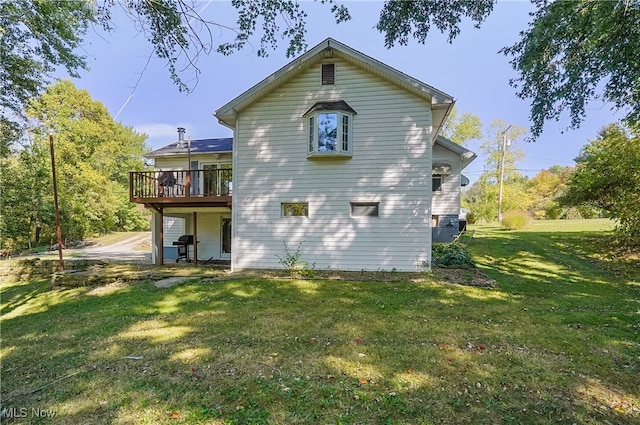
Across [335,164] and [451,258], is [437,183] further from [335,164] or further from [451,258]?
[335,164]

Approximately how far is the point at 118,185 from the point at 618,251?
35.7 metres

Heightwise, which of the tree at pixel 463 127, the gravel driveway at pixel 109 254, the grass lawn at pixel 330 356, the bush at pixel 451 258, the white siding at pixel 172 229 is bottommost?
the gravel driveway at pixel 109 254

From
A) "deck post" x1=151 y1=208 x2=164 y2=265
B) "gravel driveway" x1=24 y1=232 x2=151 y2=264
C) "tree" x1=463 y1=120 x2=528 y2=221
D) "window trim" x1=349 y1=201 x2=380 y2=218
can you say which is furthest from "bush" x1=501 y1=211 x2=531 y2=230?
"gravel driveway" x1=24 y1=232 x2=151 y2=264

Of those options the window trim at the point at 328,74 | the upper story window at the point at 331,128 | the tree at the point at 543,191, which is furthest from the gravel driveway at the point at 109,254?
the tree at the point at 543,191

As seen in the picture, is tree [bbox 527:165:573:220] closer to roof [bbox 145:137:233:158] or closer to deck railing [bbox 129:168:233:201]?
roof [bbox 145:137:233:158]

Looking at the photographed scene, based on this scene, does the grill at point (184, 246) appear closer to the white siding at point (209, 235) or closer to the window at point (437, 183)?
the white siding at point (209, 235)

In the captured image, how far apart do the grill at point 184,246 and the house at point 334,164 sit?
10.3ft

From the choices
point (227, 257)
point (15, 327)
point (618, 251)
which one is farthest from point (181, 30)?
point (618, 251)

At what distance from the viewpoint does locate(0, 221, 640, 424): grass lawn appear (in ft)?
8.86

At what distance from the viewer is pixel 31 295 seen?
8.93 m

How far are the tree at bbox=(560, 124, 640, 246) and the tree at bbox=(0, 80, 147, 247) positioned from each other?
3011 cm

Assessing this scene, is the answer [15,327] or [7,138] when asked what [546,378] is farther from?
[7,138]

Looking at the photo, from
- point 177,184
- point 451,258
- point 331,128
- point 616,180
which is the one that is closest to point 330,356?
point 331,128

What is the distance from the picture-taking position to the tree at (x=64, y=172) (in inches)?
798
